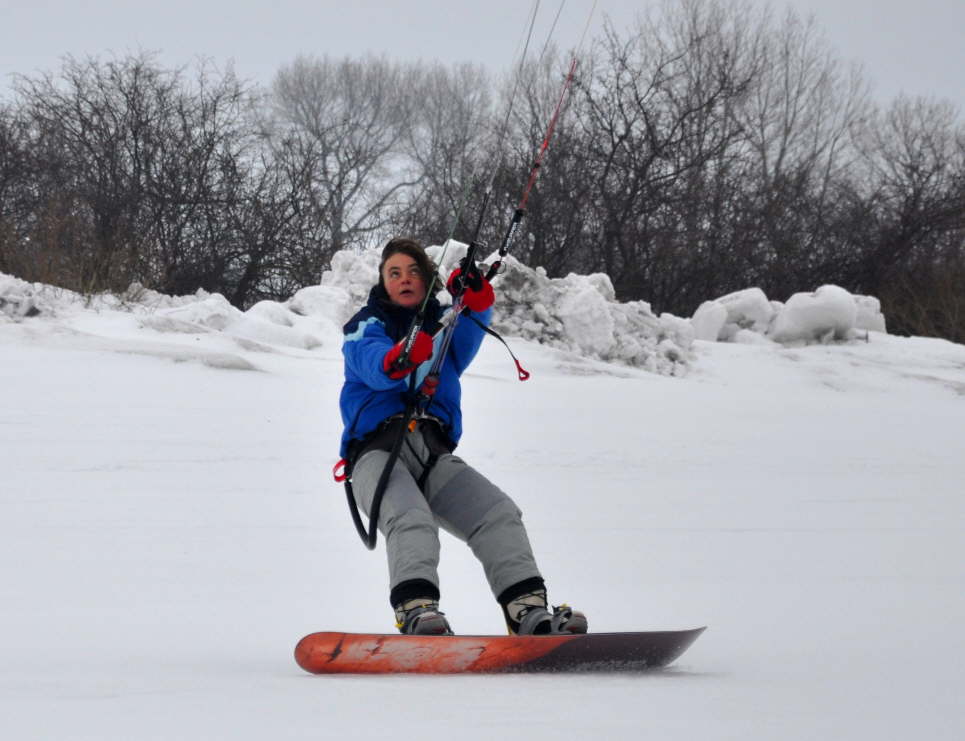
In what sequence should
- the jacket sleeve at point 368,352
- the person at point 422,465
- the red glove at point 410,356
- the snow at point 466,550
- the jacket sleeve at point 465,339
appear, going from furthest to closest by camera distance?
the jacket sleeve at point 465,339 < the jacket sleeve at point 368,352 < the red glove at point 410,356 < the person at point 422,465 < the snow at point 466,550

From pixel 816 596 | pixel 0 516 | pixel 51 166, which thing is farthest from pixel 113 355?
pixel 51 166

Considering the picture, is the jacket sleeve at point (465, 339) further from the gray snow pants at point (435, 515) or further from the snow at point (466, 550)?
the snow at point (466, 550)

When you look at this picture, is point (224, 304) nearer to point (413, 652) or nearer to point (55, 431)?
point (55, 431)

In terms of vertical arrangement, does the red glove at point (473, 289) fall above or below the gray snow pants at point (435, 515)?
above

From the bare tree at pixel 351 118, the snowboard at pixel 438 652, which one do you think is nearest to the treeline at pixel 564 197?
the bare tree at pixel 351 118

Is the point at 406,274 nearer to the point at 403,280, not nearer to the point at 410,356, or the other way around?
the point at 403,280

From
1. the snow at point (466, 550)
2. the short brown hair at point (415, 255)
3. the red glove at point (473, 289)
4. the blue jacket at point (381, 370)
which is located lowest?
the snow at point (466, 550)

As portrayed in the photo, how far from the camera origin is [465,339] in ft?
12.4

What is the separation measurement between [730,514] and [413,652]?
4.00 metres

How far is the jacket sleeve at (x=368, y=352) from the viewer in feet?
11.0

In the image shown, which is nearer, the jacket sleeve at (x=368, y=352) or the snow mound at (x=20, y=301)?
the jacket sleeve at (x=368, y=352)

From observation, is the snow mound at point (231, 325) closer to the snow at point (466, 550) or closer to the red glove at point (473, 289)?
the snow at point (466, 550)

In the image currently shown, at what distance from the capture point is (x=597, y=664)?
2906mm

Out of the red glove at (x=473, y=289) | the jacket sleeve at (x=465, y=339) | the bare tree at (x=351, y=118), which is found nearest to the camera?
the red glove at (x=473, y=289)
